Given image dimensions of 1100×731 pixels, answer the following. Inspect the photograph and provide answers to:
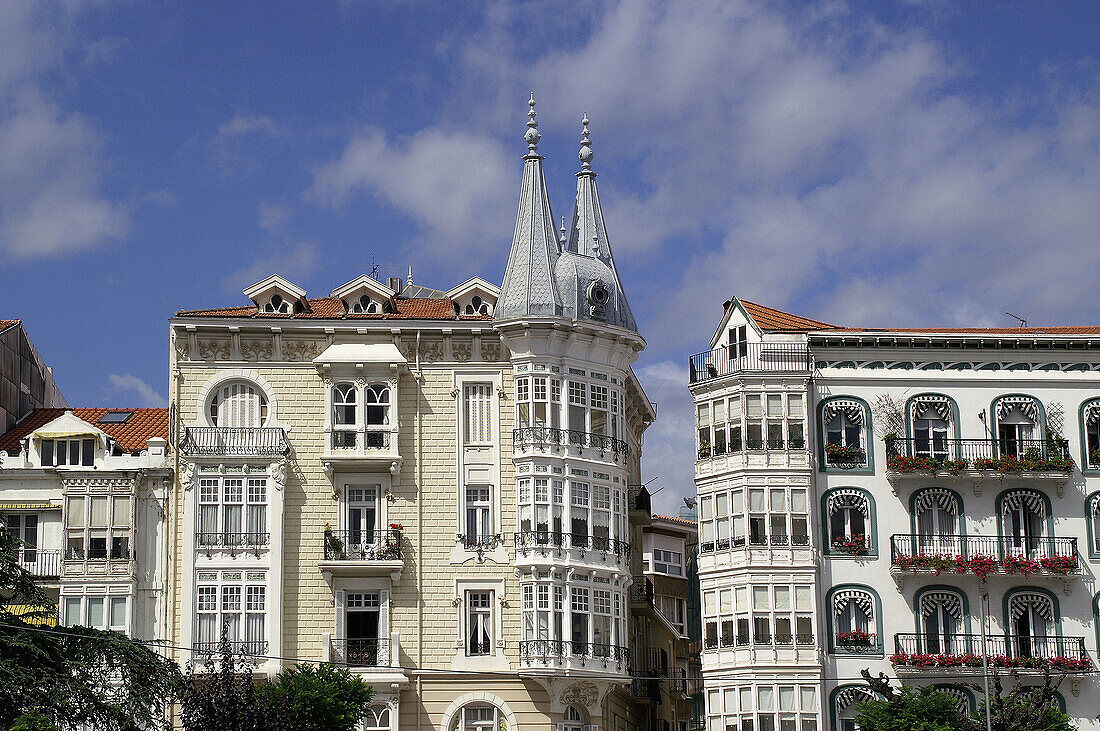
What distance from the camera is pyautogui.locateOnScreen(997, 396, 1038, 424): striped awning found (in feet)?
234

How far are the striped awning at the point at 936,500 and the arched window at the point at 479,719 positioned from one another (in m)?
18.1

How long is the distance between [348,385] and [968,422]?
24471 millimetres

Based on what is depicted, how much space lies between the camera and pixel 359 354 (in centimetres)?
7050

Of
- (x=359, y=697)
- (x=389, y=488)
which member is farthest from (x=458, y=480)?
(x=359, y=697)

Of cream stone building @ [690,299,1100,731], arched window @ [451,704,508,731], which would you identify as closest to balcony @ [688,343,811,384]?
cream stone building @ [690,299,1100,731]

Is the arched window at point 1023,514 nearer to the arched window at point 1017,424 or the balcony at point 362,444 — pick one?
the arched window at point 1017,424

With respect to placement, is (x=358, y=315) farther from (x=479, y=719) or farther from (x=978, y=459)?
(x=978, y=459)

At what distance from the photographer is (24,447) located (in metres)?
71.0

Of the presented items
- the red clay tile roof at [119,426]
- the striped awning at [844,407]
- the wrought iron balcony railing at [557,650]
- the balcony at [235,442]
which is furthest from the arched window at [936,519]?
the red clay tile roof at [119,426]

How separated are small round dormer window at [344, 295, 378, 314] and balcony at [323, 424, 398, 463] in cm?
512

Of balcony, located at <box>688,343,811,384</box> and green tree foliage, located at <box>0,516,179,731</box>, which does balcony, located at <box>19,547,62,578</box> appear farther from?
balcony, located at <box>688,343,811,384</box>

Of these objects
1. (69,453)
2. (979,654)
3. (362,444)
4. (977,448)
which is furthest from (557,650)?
(69,453)

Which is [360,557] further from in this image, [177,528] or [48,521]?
[48,521]

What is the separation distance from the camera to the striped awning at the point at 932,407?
71.2 metres
